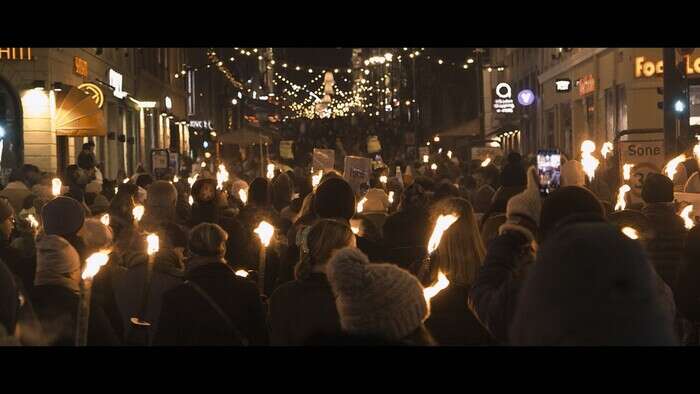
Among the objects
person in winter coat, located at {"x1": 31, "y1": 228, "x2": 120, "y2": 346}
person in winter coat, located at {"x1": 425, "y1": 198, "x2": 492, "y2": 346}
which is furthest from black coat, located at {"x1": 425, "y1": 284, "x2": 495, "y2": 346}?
A: person in winter coat, located at {"x1": 31, "y1": 228, "x2": 120, "y2": 346}

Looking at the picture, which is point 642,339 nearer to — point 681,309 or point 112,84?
point 681,309

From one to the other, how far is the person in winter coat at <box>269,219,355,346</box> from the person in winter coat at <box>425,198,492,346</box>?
79 cm

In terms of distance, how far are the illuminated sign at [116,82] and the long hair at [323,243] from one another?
108 feet

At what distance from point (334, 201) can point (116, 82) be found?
3224 centimetres

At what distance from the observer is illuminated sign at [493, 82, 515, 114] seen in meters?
55.5

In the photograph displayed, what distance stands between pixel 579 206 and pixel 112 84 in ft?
118

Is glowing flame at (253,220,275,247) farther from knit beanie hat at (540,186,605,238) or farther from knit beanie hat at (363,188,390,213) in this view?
knit beanie hat at (540,186,605,238)

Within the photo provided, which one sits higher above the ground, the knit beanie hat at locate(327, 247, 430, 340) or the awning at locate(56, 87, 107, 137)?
the awning at locate(56, 87, 107, 137)

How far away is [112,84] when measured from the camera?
40.0 m

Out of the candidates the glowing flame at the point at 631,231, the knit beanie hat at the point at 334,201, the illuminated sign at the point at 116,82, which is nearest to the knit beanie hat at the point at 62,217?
the knit beanie hat at the point at 334,201

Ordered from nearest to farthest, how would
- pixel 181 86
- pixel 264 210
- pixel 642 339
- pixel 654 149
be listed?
pixel 642 339 < pixel 264 210 < pixel 654 149 < pixel 181 86

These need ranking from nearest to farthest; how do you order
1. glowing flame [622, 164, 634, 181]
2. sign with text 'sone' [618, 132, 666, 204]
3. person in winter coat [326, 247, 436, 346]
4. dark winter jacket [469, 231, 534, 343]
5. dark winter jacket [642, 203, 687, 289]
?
person in winter coat [326, 247, 436, 346]
dark winter jacket [469, 231, 534, 343]
dark winter jacket [642, 203, 687, 289]
glowing flame [622, 164, 634, 181]
sign with text 'sone' [618, 132, 666, 204]

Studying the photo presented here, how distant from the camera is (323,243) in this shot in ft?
23.0
